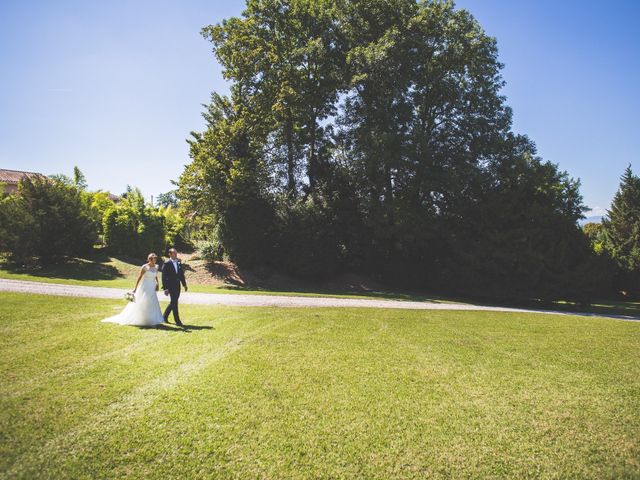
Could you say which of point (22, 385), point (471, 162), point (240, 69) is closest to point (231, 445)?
point (22, 385)

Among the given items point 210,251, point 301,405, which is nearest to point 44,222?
point 210,251

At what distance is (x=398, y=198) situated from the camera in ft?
78.9

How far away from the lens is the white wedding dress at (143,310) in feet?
32.2

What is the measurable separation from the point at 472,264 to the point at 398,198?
632cm

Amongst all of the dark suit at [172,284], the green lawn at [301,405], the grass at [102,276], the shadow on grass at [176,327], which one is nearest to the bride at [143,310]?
the shadow on grass at [176,327]

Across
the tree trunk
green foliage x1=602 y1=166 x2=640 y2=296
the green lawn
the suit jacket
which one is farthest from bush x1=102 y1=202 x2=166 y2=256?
green foliage x1=602 y1=166 x2=640 y2=296

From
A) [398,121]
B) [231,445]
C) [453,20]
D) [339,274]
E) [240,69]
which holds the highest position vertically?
[453,20]

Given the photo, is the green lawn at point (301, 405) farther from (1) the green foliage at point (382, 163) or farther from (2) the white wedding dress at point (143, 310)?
(1) the green foliage at point (382, 163)

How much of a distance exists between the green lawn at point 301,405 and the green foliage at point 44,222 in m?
12.7

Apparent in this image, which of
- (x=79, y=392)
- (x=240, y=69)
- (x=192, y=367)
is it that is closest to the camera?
(x=79, y=392)

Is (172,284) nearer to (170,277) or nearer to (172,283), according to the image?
(172,283)

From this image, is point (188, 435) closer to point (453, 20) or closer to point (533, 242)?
point (533, 242)

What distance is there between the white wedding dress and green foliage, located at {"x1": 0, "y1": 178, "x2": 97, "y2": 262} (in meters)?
14.2

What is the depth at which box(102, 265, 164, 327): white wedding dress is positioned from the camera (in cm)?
982
